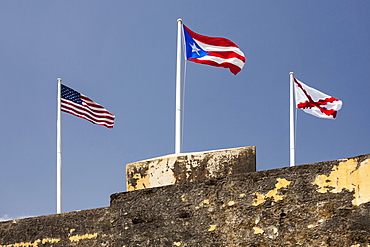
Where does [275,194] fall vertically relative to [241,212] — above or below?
above

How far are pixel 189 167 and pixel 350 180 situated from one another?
122 cm

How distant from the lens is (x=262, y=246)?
2.95 metres

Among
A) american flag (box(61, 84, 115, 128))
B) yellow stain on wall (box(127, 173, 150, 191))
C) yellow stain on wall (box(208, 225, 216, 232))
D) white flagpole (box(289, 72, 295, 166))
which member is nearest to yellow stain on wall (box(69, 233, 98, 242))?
yellow stain on wall (box(127, 173, 150, 191))

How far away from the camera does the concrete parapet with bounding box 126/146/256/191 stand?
3527 millimetres

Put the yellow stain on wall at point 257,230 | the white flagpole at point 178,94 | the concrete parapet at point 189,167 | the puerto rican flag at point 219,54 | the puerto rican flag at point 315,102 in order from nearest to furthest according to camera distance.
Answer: the yellow stain on wall at point 257,230 < the concrete parapet at point 189,167 < the white flagpole at point 178,94 < the puerto rican flag at point 219,54 < the puerto rican flag at point 315,102

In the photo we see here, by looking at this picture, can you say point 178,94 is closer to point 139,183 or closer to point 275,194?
point 139,183

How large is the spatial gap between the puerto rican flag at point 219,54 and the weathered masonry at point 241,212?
4409 millimetres

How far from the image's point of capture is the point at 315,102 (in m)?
10.4

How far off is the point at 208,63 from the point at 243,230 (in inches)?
202

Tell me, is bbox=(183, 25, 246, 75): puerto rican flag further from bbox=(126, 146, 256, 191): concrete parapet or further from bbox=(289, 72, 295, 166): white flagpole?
bbox=(126, 146, 256, 191): concrete parapet

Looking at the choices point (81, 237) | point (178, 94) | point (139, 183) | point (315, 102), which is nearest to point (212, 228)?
point (139, 183)

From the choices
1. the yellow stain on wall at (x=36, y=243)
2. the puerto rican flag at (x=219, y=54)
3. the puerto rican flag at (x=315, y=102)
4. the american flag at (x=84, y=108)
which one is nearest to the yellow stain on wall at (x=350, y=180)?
the yellow stain on wall at (x=36, y=243)

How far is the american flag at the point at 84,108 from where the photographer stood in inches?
382

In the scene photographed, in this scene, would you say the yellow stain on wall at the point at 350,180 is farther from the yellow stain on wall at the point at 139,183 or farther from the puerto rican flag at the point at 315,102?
the puerto rican flag at the point at 315,102
